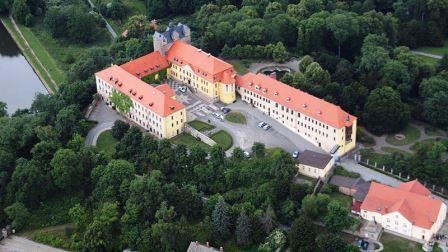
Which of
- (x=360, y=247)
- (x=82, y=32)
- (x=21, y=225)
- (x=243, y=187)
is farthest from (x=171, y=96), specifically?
(x=82, y=32)

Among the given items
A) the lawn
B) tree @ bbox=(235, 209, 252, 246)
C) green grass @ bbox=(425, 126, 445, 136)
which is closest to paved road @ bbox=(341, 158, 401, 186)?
the lawn

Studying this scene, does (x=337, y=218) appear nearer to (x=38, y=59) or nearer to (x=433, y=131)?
(x=433, y=131)

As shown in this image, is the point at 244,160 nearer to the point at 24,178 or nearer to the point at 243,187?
the point at 243,187

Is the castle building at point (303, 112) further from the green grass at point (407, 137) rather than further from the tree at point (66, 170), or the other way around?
the tree at point (66, 170)

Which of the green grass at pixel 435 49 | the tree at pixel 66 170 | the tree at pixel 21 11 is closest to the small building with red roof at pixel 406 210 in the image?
the tree at pixel 66 170

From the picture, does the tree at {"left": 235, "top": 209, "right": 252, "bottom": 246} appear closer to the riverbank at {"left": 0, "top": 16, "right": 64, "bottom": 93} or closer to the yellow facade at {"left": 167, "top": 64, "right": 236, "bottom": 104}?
the yellow facade at {"left": 167, "top": 64, "right": 236, "bottom": 104}

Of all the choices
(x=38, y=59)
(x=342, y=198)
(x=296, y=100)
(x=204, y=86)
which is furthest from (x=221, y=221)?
(x=38, y=59)

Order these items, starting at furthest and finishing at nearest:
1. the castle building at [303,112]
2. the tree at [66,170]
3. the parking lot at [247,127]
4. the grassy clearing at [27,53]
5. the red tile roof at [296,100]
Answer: the grassy clearing at [27,53]
the parking lot at [247,127]
the red tile roof at [296,100]
the castle building at [303,112]
the tree at [66,170]

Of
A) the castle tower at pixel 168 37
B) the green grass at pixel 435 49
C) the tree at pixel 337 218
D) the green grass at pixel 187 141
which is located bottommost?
the green grass at pixel 435 49
